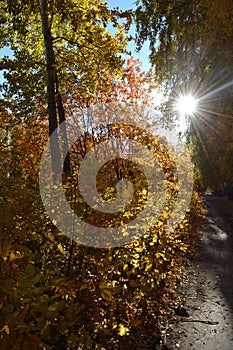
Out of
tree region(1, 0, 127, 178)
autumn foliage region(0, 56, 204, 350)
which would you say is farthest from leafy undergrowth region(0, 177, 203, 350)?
tree region(1, 0, 127, 178)

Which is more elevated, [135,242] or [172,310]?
[135,242]

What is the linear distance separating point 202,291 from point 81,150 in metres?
8.95

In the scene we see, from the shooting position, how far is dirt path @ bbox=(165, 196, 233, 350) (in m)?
5.06

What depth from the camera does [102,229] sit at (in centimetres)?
356

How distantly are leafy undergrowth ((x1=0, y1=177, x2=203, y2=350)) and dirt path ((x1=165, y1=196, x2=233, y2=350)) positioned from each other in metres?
0.36

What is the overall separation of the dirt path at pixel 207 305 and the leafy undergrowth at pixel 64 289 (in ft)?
1.19

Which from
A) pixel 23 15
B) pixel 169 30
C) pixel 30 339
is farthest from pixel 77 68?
pixel 30 339

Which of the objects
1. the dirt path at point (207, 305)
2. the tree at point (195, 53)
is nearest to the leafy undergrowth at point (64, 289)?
the dirt path at point (207, 305)

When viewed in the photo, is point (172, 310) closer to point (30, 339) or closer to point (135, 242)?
point (135, 242)

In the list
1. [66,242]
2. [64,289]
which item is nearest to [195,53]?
[66,242]

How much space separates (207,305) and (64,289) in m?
5.01

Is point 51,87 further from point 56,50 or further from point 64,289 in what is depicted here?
point 64,289

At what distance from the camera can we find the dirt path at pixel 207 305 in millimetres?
5057

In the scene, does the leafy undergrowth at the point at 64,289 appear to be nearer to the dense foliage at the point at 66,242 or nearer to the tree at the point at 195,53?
the dense foliage at the point at 66,242
